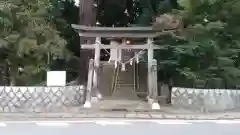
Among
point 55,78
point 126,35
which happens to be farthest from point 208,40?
point 55,78

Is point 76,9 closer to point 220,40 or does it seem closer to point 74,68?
point 74,68

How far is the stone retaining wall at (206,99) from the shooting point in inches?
531

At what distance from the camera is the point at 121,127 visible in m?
9.73

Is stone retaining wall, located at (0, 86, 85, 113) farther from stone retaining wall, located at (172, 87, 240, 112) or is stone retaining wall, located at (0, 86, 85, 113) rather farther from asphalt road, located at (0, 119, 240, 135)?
stone retaining wall, located at (172, 87, 240, 112)

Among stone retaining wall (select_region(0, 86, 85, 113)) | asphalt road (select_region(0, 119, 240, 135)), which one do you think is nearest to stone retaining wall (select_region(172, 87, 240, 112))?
asphalt road (select_region(0, 119, 240, 135))

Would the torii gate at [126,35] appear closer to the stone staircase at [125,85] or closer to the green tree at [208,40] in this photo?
the green tree at [208,40]

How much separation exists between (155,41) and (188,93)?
3278 mm

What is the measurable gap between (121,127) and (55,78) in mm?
4931

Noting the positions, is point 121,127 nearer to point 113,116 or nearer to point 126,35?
point 113,116

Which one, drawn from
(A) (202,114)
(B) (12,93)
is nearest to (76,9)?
(B) (12,93)

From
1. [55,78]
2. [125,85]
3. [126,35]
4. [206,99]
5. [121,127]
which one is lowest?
[121,127]

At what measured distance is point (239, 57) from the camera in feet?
51.2

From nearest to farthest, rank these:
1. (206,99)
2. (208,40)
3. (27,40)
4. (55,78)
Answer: (206,99) → (55,78) → (27,40) → (208,40)

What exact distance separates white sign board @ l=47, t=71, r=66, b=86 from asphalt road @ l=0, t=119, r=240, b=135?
122 inches
